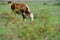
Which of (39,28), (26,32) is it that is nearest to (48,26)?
(39,28)

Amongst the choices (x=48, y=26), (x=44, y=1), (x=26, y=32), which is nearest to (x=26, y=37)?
(x=26, y=32)

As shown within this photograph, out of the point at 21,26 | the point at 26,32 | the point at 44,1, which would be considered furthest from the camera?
the point at 44,1

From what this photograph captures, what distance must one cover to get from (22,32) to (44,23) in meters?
0.49

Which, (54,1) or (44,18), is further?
(54,1)

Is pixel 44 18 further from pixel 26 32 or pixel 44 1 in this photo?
pixel 44 1

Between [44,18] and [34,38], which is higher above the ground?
[44,18]

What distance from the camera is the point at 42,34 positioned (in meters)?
3.84

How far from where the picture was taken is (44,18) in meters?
3.82

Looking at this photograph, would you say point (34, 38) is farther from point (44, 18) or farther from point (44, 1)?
point (44, 1)

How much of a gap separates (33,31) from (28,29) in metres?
0.13

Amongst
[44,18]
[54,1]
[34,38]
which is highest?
Result: [44,18]

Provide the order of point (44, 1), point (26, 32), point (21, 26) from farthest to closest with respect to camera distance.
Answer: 1. point (44, 1)
2. point (21, 26)
3. point (26, 32)

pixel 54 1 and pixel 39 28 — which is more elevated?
pixel 39 28

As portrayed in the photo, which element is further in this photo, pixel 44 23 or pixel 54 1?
pixel 54 1
